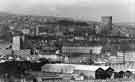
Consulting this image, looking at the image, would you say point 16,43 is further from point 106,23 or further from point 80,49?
point 106,23

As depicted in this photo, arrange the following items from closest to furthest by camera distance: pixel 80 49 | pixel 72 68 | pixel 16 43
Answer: pixel 72 68, pixel 16 43, pixel 80 49

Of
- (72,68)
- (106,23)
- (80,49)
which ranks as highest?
(106,23)

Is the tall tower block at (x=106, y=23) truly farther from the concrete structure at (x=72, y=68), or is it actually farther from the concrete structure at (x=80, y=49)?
the concrete structure at (x=72, y=68)

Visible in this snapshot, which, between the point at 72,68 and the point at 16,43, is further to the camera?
the point at 16,43

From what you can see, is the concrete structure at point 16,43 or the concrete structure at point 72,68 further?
the concrete structure at point 16,43

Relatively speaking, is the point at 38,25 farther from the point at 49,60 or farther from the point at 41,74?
the point at 41,74

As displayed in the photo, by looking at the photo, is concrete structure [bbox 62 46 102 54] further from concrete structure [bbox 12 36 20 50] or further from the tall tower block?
concrete structure [bbox 12 36 20 50]

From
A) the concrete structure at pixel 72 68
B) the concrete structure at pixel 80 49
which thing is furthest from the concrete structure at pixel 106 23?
the concrete structure at pixel 72 68

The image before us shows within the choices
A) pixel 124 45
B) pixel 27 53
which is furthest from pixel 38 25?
pixel 124 45

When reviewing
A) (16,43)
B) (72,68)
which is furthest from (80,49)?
(16,43)

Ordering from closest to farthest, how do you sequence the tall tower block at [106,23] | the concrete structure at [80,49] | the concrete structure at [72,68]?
the concrete structure at [72,68]
the tall tower block at [106,23]
the concrete structure at [80,49]

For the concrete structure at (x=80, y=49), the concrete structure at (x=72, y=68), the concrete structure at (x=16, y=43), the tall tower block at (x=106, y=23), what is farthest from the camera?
the concrete structure at (x=80, y=49)

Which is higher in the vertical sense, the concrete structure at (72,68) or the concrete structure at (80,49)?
the concrete structure at (80,49)
